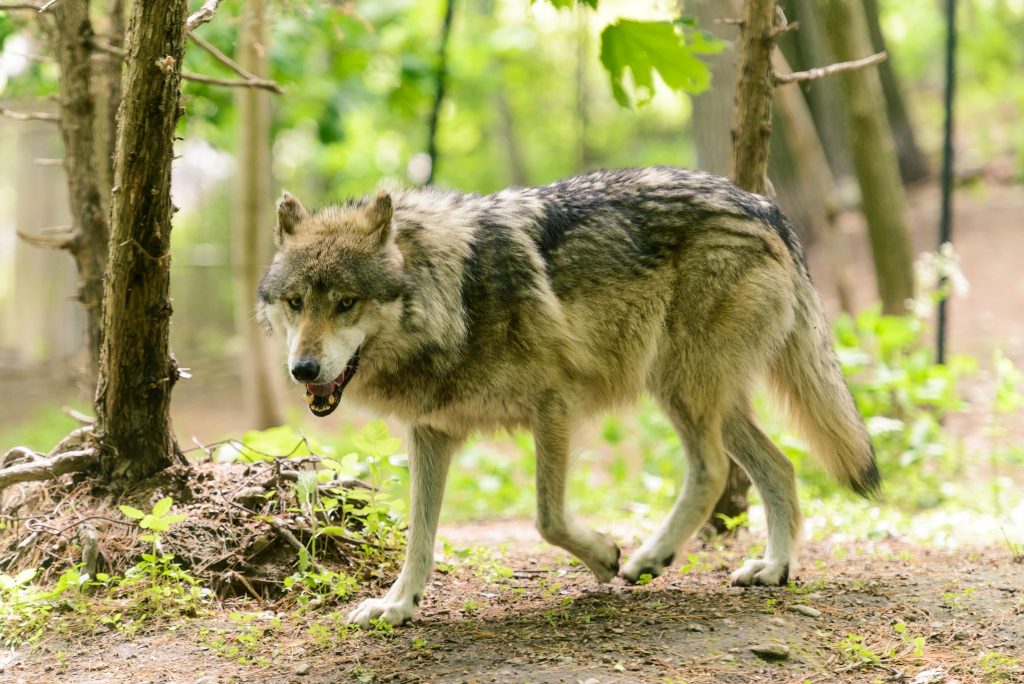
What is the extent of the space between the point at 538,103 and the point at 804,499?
761 inches

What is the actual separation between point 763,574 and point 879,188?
496cm

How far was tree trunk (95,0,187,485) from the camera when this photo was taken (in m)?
3.91

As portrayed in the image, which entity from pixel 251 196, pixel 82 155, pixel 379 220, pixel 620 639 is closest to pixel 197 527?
pixel 379 220

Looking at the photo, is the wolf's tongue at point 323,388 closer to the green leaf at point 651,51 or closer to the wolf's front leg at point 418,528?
the wolf's front leg at point 418,528

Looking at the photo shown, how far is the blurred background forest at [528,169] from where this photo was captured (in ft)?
23.6

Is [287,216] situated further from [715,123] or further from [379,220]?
[715,123]

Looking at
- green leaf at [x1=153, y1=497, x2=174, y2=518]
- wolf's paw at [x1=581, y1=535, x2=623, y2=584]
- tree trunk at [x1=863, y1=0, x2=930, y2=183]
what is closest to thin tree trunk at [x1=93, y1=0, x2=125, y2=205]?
green leaf at [x1=153, y1=497, x2=174, y2=518]

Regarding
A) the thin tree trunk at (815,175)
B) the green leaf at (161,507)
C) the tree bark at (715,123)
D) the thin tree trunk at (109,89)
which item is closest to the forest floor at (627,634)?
the green leaf at (161,507)

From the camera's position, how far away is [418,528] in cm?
431

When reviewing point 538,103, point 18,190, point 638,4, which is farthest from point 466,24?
point 18,190

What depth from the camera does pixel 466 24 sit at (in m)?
18.9

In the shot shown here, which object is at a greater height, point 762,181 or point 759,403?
point 762,181

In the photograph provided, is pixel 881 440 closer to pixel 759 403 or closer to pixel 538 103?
pixel 759 403

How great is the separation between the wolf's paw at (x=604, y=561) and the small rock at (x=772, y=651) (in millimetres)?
936
